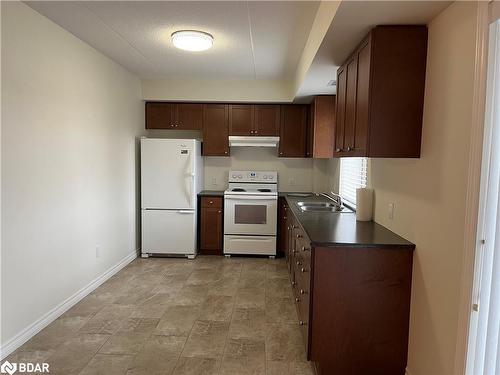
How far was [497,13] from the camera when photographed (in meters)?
1.34

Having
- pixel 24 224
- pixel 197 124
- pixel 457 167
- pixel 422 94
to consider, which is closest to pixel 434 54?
pixel 422 94

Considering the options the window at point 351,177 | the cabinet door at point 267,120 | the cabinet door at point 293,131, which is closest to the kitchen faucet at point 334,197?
the window at point 351,177

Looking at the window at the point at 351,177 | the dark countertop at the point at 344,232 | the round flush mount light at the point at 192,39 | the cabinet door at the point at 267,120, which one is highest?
the round flush mount light at the point at 192,39

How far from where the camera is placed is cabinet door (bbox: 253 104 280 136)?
16.4 ft

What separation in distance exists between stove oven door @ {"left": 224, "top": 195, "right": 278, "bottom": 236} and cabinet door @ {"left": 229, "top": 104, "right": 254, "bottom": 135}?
3.24 ft

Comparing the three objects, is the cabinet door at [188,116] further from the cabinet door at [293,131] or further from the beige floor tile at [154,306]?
the beige floor tile at [154,306]

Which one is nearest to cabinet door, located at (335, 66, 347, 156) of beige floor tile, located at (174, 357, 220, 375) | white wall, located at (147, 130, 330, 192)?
beige floor tile, located at (174, 357, 220, 375)

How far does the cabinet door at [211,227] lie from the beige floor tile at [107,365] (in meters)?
2.57

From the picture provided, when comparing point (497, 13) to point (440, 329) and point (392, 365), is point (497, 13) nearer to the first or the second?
point (440, 329)

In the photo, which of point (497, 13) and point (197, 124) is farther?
point (197, 124)

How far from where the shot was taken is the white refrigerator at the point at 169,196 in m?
4.63

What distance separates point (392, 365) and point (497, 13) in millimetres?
1975

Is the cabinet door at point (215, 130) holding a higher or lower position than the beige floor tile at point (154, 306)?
higher

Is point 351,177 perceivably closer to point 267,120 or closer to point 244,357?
point 267,120
